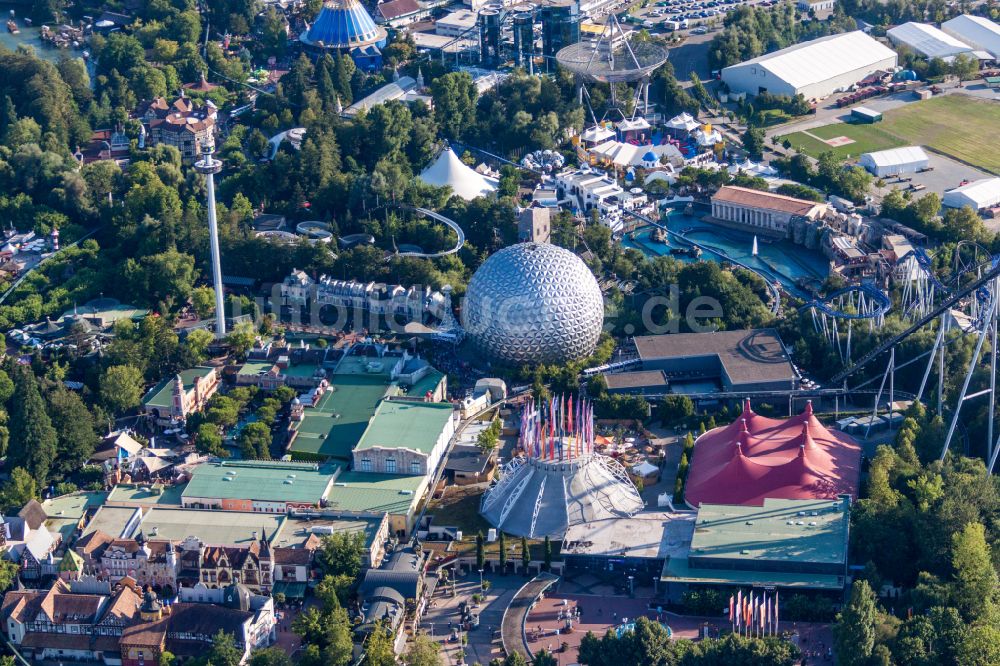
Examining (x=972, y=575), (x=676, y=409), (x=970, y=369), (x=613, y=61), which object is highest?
(x=970, y=369)

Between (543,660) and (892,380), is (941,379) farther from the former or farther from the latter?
(543,660)

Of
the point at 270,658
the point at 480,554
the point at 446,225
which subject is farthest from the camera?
the point at 446,225

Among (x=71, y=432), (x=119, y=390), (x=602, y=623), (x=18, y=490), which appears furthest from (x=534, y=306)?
(x=18, y=490)

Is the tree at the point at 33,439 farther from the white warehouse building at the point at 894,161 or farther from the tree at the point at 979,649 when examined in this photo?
the white warehouse building at the point at 894,161

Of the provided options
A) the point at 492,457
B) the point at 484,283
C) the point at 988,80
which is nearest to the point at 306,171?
the point at 484,283

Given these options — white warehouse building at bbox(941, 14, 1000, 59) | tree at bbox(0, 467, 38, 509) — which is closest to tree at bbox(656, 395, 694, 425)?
tree at bbox(0, 467, 38, 509)

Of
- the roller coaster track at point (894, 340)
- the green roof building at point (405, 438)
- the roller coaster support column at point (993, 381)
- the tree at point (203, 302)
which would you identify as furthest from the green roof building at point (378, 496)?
the roller coaster support column at point (993, 381)
